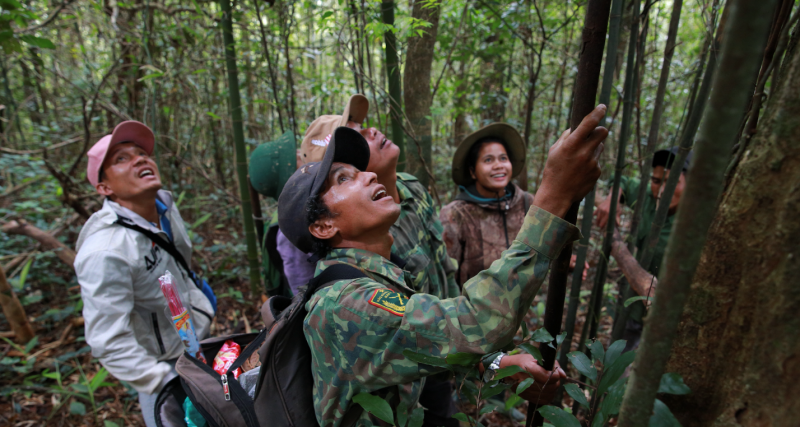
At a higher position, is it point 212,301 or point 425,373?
point 425,373

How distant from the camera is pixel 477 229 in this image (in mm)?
3002

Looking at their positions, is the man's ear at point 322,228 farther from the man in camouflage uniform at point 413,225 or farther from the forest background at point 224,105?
the forest background at point 224,105

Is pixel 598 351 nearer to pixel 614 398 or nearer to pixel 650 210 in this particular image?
pixel 614 398

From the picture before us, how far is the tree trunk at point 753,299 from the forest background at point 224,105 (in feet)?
3.39

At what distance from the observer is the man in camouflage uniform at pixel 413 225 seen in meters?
2.06

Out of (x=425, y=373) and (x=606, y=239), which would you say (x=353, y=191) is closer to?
(x=425, y=373)

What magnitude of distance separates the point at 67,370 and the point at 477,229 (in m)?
3.70

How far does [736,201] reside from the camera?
2.30 ft

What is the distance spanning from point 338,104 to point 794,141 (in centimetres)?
601

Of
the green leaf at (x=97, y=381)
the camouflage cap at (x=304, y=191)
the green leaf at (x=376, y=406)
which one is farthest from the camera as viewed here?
the green leaf at (x=97, y=381)

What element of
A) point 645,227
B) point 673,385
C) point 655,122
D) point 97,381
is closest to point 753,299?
point 673,385

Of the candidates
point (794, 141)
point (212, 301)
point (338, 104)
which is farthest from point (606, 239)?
point (338, 104)

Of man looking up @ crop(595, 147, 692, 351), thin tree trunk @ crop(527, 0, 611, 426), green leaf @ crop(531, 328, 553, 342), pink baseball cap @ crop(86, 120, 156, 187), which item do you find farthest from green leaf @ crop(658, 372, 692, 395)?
pink baseball cap @ crop(86, 120, 156, 187)

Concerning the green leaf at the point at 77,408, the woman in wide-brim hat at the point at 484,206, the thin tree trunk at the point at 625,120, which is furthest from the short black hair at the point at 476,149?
the green leaf at the point at 77,408
